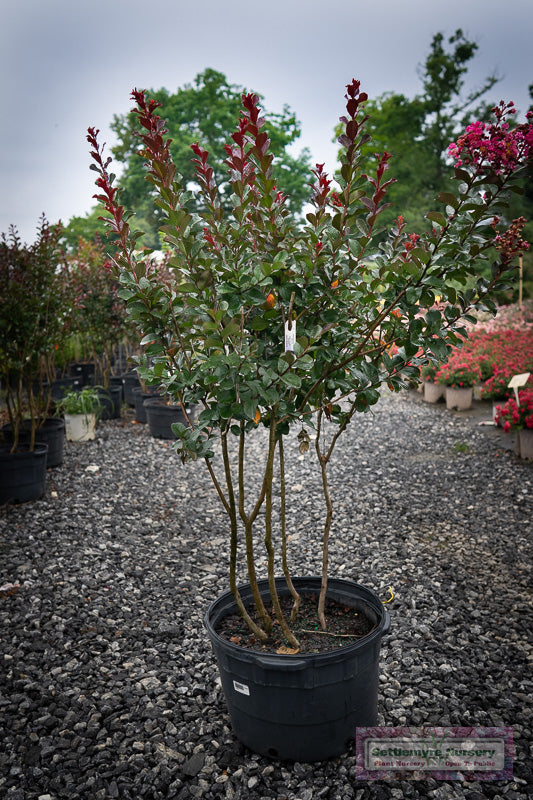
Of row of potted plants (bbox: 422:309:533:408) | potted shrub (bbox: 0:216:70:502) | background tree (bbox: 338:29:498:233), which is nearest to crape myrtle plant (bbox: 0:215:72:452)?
potted shrub (bbox: 0:216:70:502)

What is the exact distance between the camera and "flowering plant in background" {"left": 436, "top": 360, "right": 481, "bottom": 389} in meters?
7.04

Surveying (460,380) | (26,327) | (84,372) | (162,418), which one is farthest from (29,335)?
(460,380)

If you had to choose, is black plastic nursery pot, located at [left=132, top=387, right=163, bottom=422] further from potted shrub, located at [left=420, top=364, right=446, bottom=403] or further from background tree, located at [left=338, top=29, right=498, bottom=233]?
background tree, located at [left=338, top=29, right=498, bottom=233]

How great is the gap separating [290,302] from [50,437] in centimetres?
381

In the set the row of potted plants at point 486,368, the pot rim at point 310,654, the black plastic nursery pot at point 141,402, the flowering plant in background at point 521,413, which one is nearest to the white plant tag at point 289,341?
the pot rim at point 310,654

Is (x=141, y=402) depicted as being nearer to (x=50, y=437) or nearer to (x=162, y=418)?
(x=162, y=418)

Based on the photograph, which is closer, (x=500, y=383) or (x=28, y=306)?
(x=28, y=306)

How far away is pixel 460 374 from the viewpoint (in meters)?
7.12

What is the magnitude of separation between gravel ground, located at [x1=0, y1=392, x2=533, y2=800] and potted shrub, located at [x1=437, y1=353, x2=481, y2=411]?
2.26 m

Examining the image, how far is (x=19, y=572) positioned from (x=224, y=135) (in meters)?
21.5

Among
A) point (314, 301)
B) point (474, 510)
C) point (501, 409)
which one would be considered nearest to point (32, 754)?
point (314, 301)

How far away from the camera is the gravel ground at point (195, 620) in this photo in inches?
68.9

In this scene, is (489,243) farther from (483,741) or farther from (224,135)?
(224,135)

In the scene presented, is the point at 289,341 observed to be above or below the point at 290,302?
below
